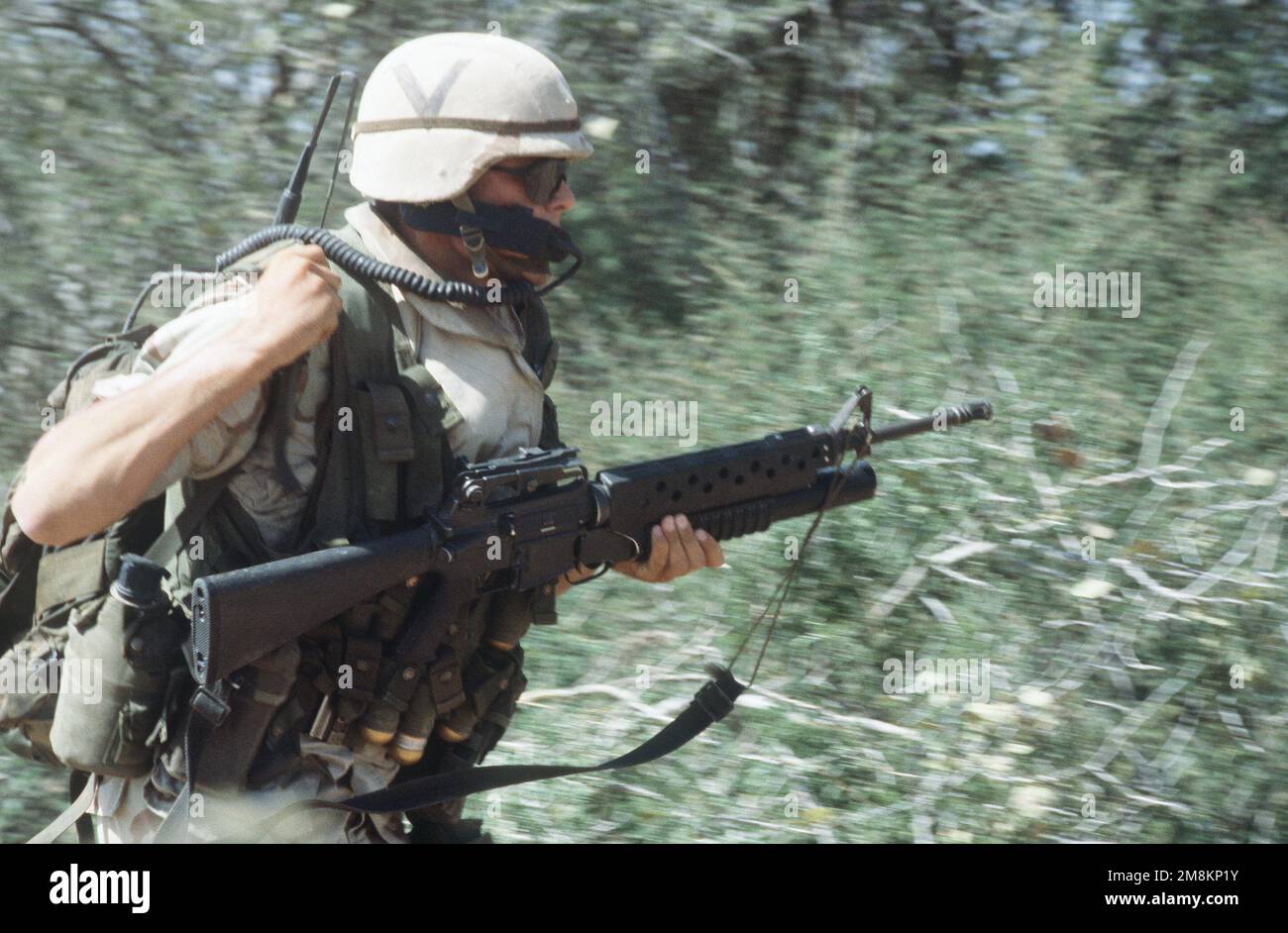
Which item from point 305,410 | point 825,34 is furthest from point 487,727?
point 825,34

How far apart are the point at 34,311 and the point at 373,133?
2.74 metres

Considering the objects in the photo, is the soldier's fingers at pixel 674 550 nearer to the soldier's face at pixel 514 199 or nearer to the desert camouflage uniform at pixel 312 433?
the desert camouflage uniform at pixel 312 433

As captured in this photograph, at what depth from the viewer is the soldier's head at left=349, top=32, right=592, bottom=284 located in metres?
2.39

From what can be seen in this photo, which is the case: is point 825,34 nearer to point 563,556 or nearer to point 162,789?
point 563,556

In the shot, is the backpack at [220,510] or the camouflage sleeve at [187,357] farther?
the backpack at [220,510]

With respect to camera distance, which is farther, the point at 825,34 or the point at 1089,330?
the point at 825,34

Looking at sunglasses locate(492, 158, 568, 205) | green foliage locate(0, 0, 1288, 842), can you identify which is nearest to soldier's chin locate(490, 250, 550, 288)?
sunglasses locate(492, 158, 568, 205)

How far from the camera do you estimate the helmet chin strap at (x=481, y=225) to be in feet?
7.95

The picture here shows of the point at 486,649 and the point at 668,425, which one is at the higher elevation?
the point at 486,649

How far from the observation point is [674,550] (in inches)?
107

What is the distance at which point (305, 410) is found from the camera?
2.23 meters

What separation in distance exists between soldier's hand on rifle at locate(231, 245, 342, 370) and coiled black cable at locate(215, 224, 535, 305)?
0.79ft

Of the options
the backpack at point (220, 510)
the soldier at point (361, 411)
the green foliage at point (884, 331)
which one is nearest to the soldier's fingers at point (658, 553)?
the soldier at point (361, 411)

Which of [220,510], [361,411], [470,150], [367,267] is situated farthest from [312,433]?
[470,150]
